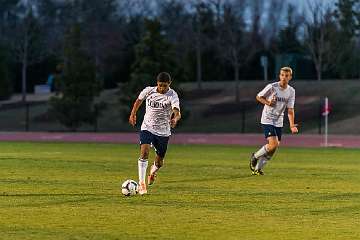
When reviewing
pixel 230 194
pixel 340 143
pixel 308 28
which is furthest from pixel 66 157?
pixel 308 28

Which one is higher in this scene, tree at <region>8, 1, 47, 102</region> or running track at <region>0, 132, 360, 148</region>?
tree at <region>8, 1, 47, 102</region>

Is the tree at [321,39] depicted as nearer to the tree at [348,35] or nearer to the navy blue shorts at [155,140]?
the tree at [348,35]

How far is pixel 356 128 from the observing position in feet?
154

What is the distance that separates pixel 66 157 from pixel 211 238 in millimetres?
15843

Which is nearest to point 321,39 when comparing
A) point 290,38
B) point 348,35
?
point 348,35

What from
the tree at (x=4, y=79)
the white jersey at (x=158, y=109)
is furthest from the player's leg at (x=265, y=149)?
the tree at (x=4, y=79)

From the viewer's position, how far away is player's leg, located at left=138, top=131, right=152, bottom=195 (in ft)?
49.3

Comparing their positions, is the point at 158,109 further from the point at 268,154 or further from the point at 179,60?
the point at 179,60

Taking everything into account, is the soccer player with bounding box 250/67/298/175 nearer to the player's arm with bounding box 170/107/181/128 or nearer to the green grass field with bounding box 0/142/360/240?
the green grass field with bounding box 0/142/360/240

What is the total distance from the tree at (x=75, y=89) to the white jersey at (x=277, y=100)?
3185cm

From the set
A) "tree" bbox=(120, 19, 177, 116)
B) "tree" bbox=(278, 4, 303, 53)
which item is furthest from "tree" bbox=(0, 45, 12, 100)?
"tree" bbox=(278, 4, 303, 53)

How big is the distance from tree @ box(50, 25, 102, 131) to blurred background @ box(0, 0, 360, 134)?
6 cm

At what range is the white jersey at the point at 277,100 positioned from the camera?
19.1 m

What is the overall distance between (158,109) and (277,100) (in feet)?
13.8
